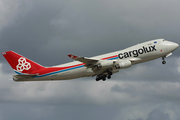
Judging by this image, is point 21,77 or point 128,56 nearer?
point 21,77

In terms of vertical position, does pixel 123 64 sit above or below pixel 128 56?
below

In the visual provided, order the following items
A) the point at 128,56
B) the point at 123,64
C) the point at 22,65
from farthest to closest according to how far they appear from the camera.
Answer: the point at 22,65
the point at 128,56
the point at 123,64

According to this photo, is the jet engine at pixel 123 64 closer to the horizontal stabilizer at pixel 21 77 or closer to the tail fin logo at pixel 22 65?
the horizontal stabilizer at pixel 21 77

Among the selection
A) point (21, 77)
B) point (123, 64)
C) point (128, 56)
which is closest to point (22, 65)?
point (21, 77)

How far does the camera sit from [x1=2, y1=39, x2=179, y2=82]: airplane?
189 feet

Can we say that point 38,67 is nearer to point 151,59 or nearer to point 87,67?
point 87,67

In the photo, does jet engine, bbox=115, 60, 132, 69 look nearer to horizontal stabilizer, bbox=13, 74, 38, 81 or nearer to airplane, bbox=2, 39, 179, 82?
airplane, bbox=2, 39, 179, 82

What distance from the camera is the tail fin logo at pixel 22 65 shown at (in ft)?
196

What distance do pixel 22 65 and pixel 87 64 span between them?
14935 millimetres

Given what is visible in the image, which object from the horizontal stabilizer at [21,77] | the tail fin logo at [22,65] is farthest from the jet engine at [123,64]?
the tail fin logo at [22,65]

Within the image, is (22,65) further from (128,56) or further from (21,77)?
(128,56)

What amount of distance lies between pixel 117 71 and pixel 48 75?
15.8m

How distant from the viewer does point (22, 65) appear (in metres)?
60.0

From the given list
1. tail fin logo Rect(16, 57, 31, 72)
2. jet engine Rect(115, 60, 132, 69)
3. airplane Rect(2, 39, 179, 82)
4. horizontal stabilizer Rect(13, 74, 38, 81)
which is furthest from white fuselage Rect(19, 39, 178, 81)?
tail fin logo Rect(16, 57, 31, 72)
